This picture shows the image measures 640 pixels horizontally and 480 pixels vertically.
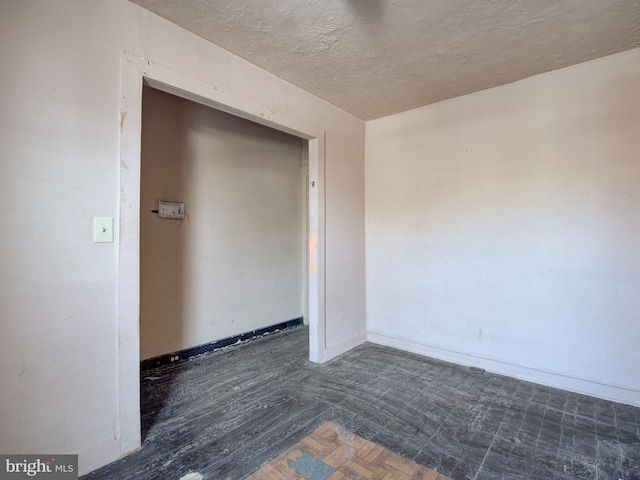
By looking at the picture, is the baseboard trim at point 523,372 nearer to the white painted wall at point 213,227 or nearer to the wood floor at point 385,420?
the wood floor at point 385,420

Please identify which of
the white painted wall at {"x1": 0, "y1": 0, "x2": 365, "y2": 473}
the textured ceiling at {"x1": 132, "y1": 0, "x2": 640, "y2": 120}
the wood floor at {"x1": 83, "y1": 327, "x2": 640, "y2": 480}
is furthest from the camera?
the textured ceiling at {"x1": 132, "y1": 0, "x2": 640, "y2": 120}

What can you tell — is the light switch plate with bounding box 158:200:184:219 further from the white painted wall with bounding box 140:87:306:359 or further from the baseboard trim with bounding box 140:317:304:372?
the baseboard trim with bounding box 140:317:304:372

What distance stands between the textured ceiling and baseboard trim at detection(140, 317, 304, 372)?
9.22 feet

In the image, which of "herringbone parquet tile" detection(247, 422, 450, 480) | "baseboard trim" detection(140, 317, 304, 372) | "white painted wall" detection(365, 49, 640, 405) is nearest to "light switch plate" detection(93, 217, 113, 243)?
"herringbone parquet tile" detection(247, 422, 450, 480)

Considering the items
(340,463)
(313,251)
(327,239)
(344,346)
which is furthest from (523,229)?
(340,463)

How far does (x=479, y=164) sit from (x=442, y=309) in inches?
58.9

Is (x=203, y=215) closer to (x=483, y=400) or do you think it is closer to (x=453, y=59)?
(x=453, y=59)

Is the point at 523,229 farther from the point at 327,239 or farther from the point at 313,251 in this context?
the point at 313,251

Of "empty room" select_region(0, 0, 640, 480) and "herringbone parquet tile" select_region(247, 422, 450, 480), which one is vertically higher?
"empty room" select_region(0, 0, 640, 480)

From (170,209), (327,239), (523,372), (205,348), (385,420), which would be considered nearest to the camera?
(385,420)

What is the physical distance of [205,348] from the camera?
3291 mm

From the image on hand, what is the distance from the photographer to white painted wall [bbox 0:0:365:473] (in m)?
1.44

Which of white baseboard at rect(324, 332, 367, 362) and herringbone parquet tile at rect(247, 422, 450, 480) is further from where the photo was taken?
white baseboard at rect(324, 332, 367, 362)

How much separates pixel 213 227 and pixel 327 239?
1298mm
